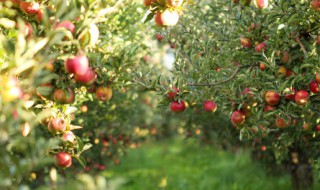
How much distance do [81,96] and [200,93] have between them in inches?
57.8

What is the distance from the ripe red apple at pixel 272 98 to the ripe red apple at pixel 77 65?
176cm

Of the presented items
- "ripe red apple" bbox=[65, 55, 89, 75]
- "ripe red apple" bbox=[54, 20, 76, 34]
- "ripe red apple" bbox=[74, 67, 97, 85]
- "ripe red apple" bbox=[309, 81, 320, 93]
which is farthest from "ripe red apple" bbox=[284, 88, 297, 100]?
"ripe red apple" bbox=[54, 20, 76, 34]

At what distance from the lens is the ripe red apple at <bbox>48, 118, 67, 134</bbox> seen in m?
3.49

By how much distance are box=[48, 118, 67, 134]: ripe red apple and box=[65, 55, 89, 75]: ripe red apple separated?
2.15 ft

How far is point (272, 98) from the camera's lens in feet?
12.9

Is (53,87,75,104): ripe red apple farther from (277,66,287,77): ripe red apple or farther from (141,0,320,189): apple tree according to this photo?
(277,66,287,77): ripe red apple

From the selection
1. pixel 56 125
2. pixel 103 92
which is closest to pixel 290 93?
pixel 103 92

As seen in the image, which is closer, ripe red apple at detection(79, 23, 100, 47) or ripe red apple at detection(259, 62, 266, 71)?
ripe red apple at detection(79, 23, 100, 47)

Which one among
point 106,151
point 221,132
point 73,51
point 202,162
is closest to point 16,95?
point 73,51

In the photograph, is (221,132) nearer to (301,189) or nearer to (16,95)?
(301,189)

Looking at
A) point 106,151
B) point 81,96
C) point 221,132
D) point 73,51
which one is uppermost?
point 73,51

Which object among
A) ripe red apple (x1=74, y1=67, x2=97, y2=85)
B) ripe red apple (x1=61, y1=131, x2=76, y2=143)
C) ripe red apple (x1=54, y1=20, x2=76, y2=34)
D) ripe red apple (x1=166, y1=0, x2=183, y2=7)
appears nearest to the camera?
ripe red apple (x1=54, y1=20, x2=76, y2=34)

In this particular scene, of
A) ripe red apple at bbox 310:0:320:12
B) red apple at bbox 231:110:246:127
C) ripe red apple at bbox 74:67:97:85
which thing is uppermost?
ripe red apple at bbox 310:0:320:12

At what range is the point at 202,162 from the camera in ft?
44.0
